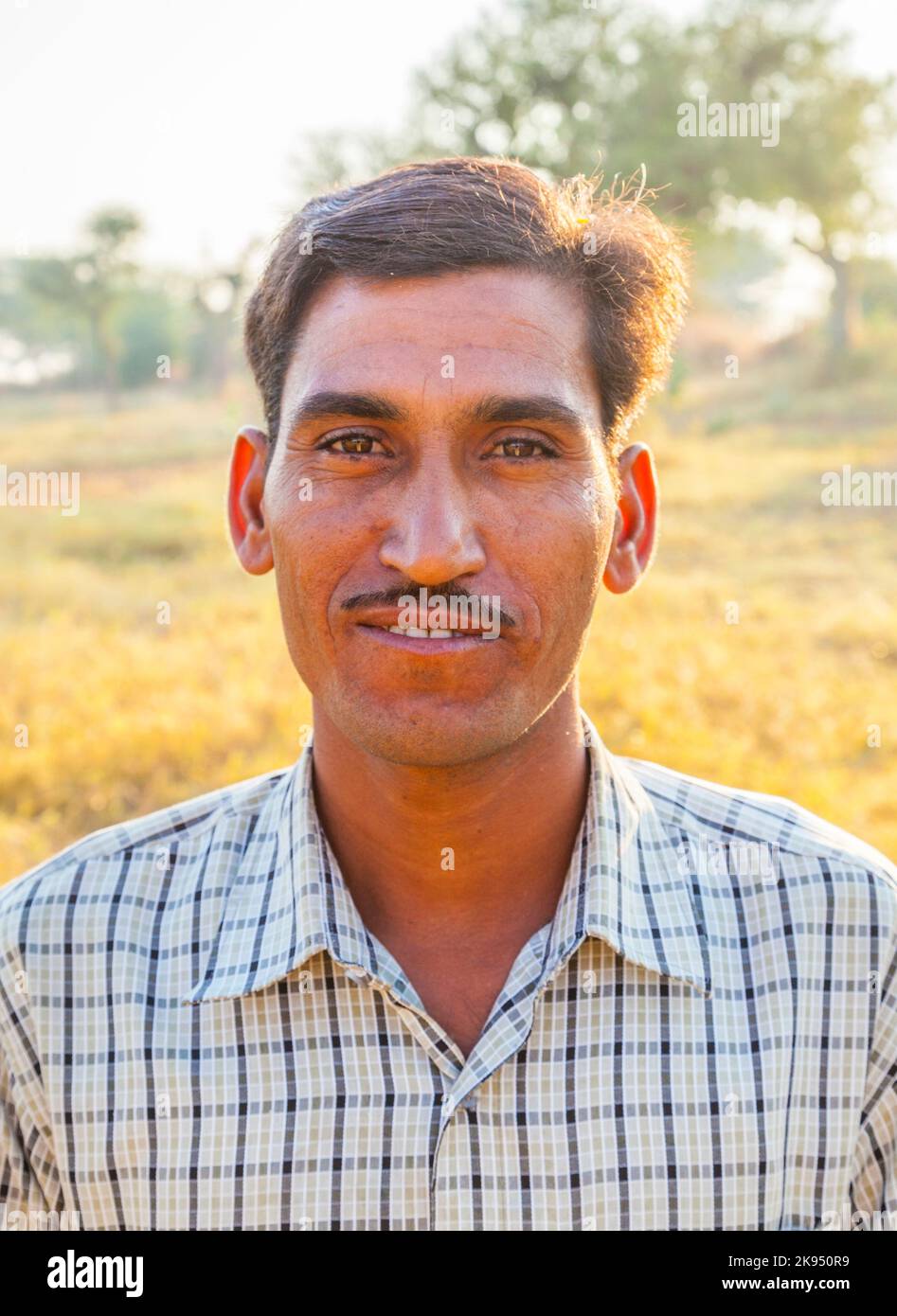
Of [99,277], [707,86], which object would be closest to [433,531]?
[707,86]

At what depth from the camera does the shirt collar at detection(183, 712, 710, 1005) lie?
2.18 meters

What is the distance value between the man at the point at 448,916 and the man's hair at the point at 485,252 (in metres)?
0.01

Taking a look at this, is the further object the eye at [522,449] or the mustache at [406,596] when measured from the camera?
the eye at [522,449]

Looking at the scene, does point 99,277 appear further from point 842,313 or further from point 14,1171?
point 14,1171

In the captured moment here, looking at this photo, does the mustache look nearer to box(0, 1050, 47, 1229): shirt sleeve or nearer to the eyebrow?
the eyebrow

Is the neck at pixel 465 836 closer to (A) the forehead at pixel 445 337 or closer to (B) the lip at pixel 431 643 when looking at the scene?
(B) the lip at pixel 431 643

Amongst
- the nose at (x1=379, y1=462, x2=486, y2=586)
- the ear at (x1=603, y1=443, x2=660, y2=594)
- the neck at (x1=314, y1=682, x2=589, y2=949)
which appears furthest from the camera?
the ear at (x1=603, y1=443, x2=660, y2=594)

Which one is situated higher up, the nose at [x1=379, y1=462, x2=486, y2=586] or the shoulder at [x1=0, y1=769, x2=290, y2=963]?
the nose at [x1=379, y1=462, x2=486, y2=586]

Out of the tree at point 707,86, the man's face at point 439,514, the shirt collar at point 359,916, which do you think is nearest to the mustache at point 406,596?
the man's face at point 439,514

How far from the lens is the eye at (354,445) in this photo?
2232 mm

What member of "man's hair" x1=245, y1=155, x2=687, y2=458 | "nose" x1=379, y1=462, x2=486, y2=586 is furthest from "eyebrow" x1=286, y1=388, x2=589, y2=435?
"man's hair" x1=245, y1=155, x2=687, y2=458

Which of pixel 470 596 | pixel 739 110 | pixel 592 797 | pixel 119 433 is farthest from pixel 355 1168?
pixel 739 110

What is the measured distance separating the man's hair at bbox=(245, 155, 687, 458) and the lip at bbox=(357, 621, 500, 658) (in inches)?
21.8
